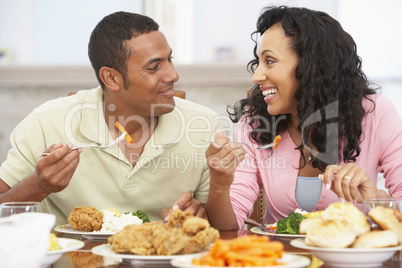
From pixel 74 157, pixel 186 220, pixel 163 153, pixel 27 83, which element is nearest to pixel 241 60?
pixel 27 83

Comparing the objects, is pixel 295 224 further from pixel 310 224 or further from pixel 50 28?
pixel 50 28

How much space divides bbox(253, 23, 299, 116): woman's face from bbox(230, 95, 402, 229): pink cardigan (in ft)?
0.51

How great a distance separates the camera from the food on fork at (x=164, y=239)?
38.0 inches

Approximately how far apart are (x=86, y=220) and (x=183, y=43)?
2.79m

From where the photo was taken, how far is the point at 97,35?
7.52 ft

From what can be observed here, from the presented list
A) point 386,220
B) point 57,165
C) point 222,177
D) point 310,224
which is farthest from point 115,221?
point 386,220

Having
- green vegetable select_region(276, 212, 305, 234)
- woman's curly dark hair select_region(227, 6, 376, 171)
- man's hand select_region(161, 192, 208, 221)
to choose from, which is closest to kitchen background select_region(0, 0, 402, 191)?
woman's curly dark hair select_region(227, 6, 376, 171)

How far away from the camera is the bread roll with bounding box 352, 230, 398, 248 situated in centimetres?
93

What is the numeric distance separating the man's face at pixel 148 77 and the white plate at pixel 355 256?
1259 mm

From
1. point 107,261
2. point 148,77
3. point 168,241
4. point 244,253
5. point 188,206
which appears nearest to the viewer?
point 244,253

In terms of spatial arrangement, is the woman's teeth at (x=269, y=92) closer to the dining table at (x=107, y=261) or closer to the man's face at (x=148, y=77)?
the man's face at (x=148, y=77)

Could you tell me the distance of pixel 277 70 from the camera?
190 cm

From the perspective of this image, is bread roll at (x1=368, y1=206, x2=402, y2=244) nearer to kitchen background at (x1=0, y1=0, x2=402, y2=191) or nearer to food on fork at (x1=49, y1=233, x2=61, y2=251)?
food on fork at (x1=49, y1=233, x2=61, y2=251)

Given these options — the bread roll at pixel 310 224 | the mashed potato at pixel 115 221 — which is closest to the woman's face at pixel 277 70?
the mashed potato at pixel 115 221
